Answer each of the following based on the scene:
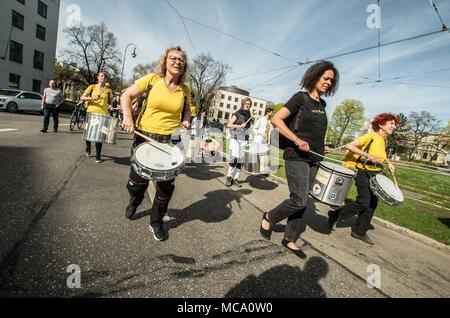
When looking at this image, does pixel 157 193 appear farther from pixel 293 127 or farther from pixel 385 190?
pixel 385 190

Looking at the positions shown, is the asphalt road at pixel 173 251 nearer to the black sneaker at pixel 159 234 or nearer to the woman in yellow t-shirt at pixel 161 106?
the black sneaker at pixel 159 234

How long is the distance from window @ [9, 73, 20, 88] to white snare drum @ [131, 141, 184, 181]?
36906 millimetres

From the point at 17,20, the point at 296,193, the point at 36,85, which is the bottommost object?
the point at 296,193

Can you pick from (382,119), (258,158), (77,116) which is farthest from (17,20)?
(382,119)

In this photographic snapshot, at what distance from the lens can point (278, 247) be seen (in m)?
3.32

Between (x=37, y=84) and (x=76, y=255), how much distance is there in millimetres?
40988

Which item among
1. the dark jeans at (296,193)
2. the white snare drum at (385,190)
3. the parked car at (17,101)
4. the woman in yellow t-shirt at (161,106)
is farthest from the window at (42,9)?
the white snare drum at (385,190)

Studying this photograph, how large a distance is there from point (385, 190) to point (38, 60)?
42.0 metres

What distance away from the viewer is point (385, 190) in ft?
12.6

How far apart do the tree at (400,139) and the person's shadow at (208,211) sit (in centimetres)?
8536

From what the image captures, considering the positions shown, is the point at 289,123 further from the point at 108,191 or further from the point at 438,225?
the point at 438,225

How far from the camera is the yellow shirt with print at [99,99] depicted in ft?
20.8

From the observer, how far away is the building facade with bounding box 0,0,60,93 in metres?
28.3
